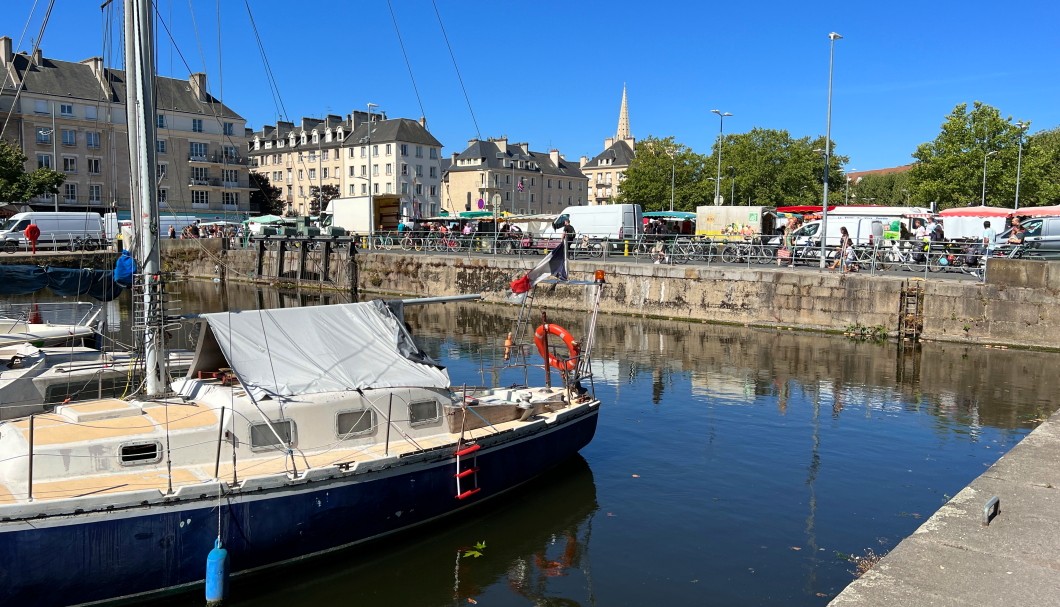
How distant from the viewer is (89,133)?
245 ft

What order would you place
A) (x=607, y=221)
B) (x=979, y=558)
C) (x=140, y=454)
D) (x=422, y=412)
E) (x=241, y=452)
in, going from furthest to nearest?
(x=607, y=221), (x=422, y=412), (x=241, y=452), (x=140, y=454), (x=979, y=558)

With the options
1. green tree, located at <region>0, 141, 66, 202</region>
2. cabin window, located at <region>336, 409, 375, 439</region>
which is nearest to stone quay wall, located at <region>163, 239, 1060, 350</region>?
cabin window, located at <region>336, 409, 375, 439</region>

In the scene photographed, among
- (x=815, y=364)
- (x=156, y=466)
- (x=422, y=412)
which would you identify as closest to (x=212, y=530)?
(x=156, y=466)

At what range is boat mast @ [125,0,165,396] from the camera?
12.3 metres

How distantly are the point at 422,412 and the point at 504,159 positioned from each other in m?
96.5

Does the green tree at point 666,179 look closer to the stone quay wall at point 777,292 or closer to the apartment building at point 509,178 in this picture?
the apartment building at point 509,178

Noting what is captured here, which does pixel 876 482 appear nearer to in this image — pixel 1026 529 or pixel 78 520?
pixel 1026 529

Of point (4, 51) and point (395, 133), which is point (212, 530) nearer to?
point (4, 51)

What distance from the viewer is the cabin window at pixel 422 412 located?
12203 mm

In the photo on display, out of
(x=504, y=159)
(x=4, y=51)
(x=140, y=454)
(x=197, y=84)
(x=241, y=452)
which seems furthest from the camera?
(x=504, y=159)

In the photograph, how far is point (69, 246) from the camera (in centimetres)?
4903

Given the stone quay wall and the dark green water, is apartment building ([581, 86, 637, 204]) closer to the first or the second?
the stone quay wall

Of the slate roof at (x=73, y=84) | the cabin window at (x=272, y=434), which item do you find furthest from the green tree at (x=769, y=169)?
the cabin window at (x=272, y=434)

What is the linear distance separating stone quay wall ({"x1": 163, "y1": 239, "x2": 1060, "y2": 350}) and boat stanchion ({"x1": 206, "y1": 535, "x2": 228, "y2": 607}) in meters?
10.5
